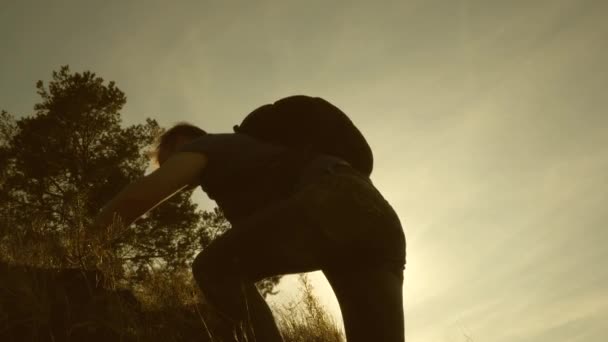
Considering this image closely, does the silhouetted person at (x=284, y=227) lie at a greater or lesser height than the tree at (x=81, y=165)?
lesser

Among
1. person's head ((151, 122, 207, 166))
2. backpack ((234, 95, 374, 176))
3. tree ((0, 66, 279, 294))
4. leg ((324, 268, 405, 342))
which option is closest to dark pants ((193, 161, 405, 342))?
leg ((324, 268, 405, 342))

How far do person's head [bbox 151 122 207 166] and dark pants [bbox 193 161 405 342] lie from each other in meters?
0.78

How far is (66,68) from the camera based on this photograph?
12430 mm

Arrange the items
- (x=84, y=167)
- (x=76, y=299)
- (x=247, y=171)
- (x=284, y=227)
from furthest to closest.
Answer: (x=84, y=167) < (x=76, y=299) < (x=247, y=171) < (x=284, y=227)

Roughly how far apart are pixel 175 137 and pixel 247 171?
674mm

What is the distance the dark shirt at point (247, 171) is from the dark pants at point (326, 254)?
10 centimetres

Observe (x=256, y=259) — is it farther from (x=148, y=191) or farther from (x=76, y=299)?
(x=76, y=299)

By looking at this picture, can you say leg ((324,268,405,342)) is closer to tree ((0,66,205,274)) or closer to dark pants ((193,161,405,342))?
dark pants ((193,161,405,342))

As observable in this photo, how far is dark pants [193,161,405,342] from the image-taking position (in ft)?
4.56

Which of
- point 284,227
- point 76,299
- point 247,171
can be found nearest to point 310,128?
point 247,171

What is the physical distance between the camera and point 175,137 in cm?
208

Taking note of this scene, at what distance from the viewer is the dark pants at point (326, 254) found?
1390mm

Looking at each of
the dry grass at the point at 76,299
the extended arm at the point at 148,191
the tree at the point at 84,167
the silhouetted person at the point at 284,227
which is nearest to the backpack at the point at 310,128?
the silhouetted person at the point at 284,227

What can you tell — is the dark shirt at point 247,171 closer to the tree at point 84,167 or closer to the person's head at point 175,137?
the person's head at point 175,137
